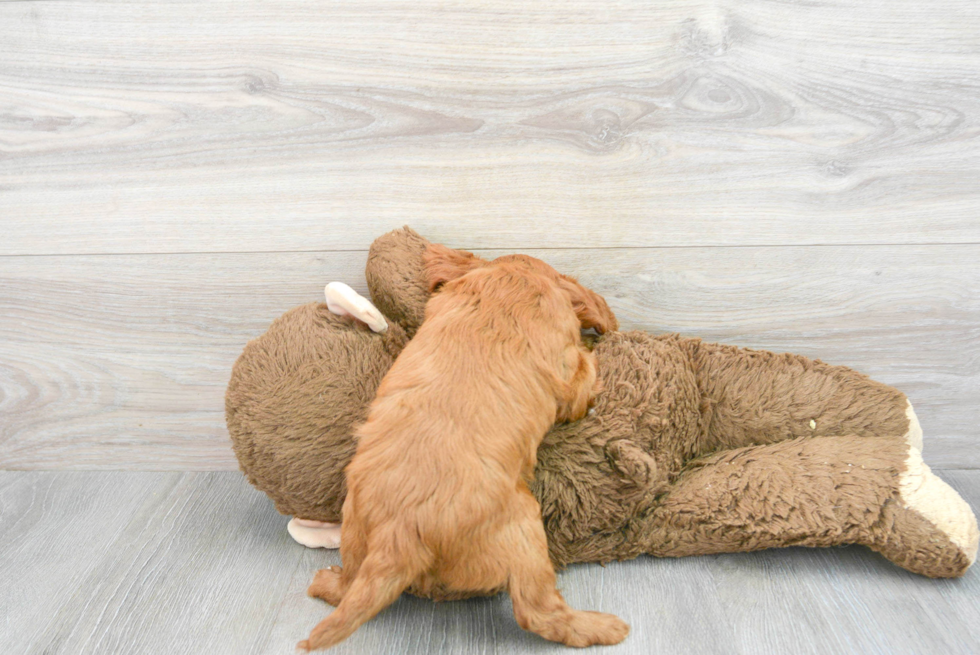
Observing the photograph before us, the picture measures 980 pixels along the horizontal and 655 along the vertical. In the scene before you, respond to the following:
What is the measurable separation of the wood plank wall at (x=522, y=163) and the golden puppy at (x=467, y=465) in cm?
27

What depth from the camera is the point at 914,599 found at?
93 centimetres

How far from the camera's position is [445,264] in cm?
100

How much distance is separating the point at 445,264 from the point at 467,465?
322mm

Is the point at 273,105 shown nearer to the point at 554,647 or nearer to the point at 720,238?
the point at 720,238

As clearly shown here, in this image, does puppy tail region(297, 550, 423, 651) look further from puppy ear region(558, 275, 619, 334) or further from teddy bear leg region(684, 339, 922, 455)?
teddy bear leg region(684, 339, 922, 455)

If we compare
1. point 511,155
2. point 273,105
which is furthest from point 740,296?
point 273,105

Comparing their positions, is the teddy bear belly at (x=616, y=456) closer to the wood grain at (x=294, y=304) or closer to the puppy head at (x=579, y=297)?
the puppy head at (x=579, y=297)

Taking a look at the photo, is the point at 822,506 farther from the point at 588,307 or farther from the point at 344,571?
the point at 344,571

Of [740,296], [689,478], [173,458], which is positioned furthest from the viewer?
[173,458]

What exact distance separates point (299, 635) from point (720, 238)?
2.71 feet

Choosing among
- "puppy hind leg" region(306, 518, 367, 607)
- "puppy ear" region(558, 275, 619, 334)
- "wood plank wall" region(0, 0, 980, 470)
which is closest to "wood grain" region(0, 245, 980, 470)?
"wood plank wall" region(0, 0, 980, 470)

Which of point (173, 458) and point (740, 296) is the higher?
point (740, 296)

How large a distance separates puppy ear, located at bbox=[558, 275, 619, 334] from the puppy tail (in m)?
0.40

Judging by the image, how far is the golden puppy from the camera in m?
0.78
